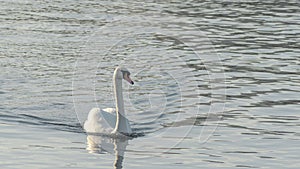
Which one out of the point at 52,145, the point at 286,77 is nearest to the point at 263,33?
the point at 286,77

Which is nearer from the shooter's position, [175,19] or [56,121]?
[56,121]

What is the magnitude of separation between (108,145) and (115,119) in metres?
1.42

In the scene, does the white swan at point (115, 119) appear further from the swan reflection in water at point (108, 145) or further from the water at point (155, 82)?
the water at point (155, 82)

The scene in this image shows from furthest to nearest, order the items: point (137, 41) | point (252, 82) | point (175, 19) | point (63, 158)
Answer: point (175, 19), point (137, 41), point (252, 82), point (63, 158)

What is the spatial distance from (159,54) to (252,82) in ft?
16.9

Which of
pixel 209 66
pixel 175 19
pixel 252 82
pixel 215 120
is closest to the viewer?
pixel 215 120

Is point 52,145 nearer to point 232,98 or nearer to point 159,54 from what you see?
point 232,98

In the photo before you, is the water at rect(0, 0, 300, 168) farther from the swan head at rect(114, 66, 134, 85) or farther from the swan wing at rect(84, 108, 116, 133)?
the swan head at rect(114, 66, 134, 85)

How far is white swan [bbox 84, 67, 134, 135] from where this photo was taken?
18031 millimetres

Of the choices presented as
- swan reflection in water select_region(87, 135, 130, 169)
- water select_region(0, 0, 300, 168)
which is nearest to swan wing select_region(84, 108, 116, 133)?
swan reflection in water select_region(87, 135, 130, 169)

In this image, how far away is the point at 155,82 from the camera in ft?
80.0

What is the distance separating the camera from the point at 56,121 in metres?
19.5

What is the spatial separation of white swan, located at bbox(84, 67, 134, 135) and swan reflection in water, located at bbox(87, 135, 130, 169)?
8.7 inches

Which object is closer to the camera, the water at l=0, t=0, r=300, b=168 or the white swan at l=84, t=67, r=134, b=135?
the water at l=0, t=0, r=300, b=168
